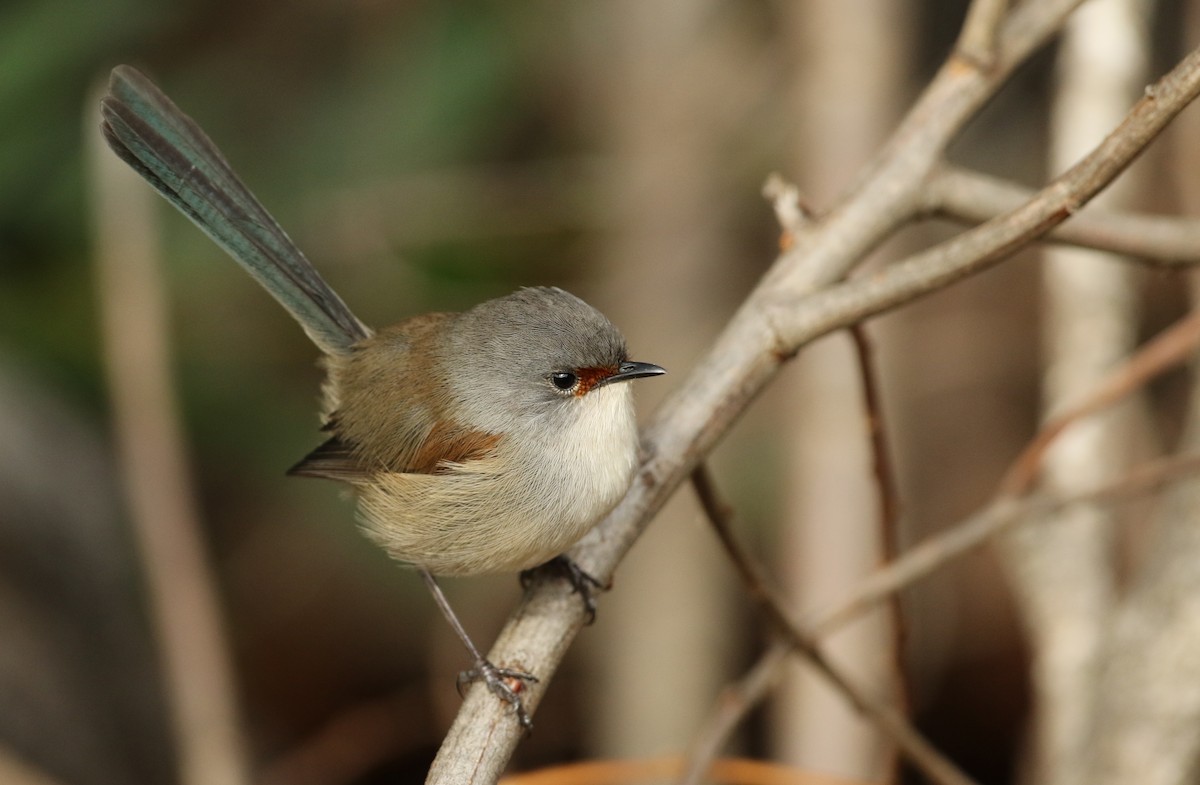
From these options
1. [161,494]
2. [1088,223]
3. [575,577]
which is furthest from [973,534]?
[161,494]

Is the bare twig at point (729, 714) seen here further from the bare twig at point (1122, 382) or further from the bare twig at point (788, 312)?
the bare twig at point (1122, 382)

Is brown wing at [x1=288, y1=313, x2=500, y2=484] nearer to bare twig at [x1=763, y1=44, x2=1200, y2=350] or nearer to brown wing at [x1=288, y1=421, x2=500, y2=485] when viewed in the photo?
brown wing at [x1=288, y1=421, x2=500, y2=485]

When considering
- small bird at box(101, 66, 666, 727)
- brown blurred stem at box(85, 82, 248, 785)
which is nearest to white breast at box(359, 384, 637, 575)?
small bird at box(101, 66, 666, 727)

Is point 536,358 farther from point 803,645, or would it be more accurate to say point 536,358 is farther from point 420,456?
point 803,645

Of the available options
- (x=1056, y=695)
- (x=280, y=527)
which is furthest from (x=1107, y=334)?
(x=280, y=527)

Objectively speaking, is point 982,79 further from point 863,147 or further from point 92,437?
point 92,437
